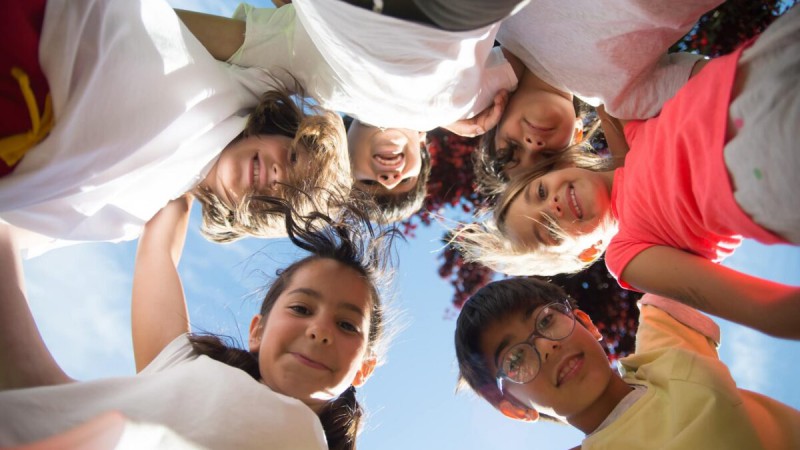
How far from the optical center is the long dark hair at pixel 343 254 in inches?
88.4

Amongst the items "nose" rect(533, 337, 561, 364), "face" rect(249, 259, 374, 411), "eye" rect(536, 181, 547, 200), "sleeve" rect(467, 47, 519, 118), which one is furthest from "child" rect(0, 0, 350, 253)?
"nose" rect(533, 337, 561, 364)

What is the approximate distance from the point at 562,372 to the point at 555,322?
190 millimetres

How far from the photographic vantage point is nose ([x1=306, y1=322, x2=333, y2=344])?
1814mm

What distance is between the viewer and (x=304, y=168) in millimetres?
2434

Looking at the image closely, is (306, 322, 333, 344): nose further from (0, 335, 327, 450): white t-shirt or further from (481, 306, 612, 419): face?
(481, 306, 612, 419): face

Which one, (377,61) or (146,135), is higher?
(377,61)

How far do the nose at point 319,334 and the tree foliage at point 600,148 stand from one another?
1.60m

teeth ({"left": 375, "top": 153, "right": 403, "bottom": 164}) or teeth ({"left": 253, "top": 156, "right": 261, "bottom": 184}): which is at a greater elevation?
teeth ({"left": 253, "top": 156, "right": 261, "bottom": 184})

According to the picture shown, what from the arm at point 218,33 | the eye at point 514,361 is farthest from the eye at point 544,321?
the arm at point 218,33

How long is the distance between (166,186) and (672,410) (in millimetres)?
1937

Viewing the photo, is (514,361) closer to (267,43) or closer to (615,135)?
(615,135)

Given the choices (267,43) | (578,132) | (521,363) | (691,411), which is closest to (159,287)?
(267,43)

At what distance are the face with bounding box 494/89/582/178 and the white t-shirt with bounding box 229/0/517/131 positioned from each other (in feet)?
0.35

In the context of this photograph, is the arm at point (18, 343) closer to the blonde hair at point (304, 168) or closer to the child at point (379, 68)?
the blonde hair at point (304, 168)
